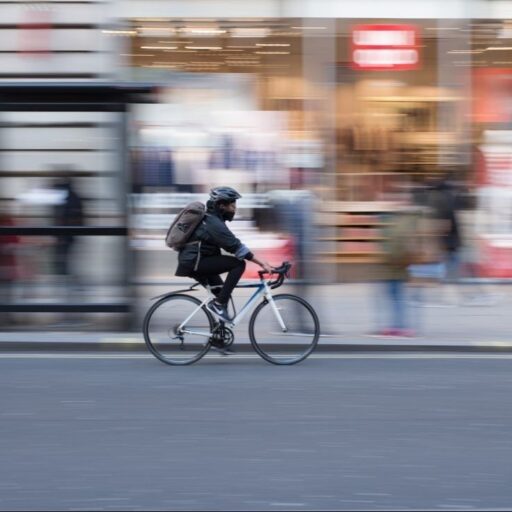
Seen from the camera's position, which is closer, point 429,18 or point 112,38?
point 112,38

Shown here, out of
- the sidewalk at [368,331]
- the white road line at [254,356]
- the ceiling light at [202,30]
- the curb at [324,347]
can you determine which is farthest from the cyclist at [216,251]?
the ceiling light at [202,30]

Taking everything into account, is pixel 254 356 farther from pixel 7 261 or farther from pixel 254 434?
pixel 254 434

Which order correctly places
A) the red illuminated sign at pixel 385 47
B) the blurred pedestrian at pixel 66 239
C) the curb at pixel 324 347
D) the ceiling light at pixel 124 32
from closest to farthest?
the curb at pixel 324 347 → the blurred pedestrian at pixel 66 239 → the ceiling light at pixel 124 32 → the red illuminated sign at pixel 385 47

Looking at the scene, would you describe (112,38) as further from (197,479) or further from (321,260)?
(197,479)

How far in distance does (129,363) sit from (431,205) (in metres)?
5.64

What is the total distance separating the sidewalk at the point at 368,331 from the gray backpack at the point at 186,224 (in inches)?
29.8

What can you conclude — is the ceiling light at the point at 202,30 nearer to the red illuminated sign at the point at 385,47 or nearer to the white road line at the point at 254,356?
the red illuminated sign at the point at 385,47

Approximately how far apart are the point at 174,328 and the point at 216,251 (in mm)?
775

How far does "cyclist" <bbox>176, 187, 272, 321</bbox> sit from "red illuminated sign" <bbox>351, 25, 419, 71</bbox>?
268 inches

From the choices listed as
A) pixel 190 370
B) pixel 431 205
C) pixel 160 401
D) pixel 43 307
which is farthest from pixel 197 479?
pixel 431 205

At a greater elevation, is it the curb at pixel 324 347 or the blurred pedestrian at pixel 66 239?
the blurred pedestrian at pixel 66 239

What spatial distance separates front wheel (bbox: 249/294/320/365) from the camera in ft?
30.4

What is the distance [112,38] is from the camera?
14.2 metres

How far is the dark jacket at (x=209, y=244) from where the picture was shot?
8992 millimetres
